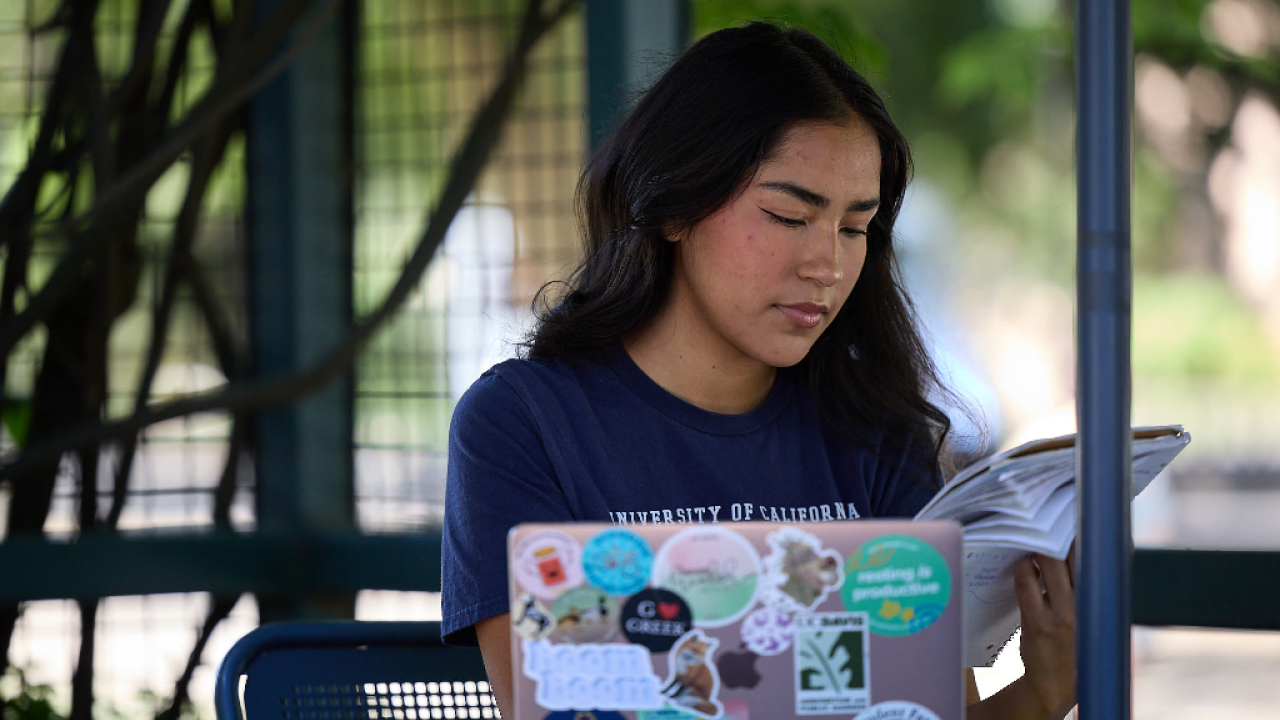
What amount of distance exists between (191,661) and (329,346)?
2.30 feet

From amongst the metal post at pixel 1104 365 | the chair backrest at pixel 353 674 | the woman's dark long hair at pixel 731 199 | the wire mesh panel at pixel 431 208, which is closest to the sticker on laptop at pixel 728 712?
the metal post at pixel 1104 365

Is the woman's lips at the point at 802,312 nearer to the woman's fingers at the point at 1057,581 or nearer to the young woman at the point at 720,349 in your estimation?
the young woman at the point at 720,349

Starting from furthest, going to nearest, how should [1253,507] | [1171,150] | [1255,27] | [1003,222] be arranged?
[1003,222] → [1253,507] → [1171,150] → [1255,27]

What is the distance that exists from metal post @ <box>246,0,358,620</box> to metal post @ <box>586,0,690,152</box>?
75 cm

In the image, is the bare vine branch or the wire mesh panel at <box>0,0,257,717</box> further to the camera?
the wire mesh panel at <box>0,0,257,717</box>

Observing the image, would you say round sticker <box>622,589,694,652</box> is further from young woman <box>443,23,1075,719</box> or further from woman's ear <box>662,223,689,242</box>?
woman's ear <box>662,223,689,242</box>

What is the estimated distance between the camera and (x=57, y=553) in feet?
8.00

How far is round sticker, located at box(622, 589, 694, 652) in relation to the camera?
0.79m

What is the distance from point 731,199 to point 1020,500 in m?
0.51

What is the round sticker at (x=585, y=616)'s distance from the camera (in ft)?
2.58

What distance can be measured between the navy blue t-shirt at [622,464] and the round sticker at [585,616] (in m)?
0.43

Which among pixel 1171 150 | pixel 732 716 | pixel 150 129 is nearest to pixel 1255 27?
pixel 1171 150

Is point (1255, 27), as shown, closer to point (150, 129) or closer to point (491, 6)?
point (491, 6)

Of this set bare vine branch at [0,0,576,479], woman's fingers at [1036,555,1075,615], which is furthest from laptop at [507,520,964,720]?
bare vine branch at [0,0,576,479]
